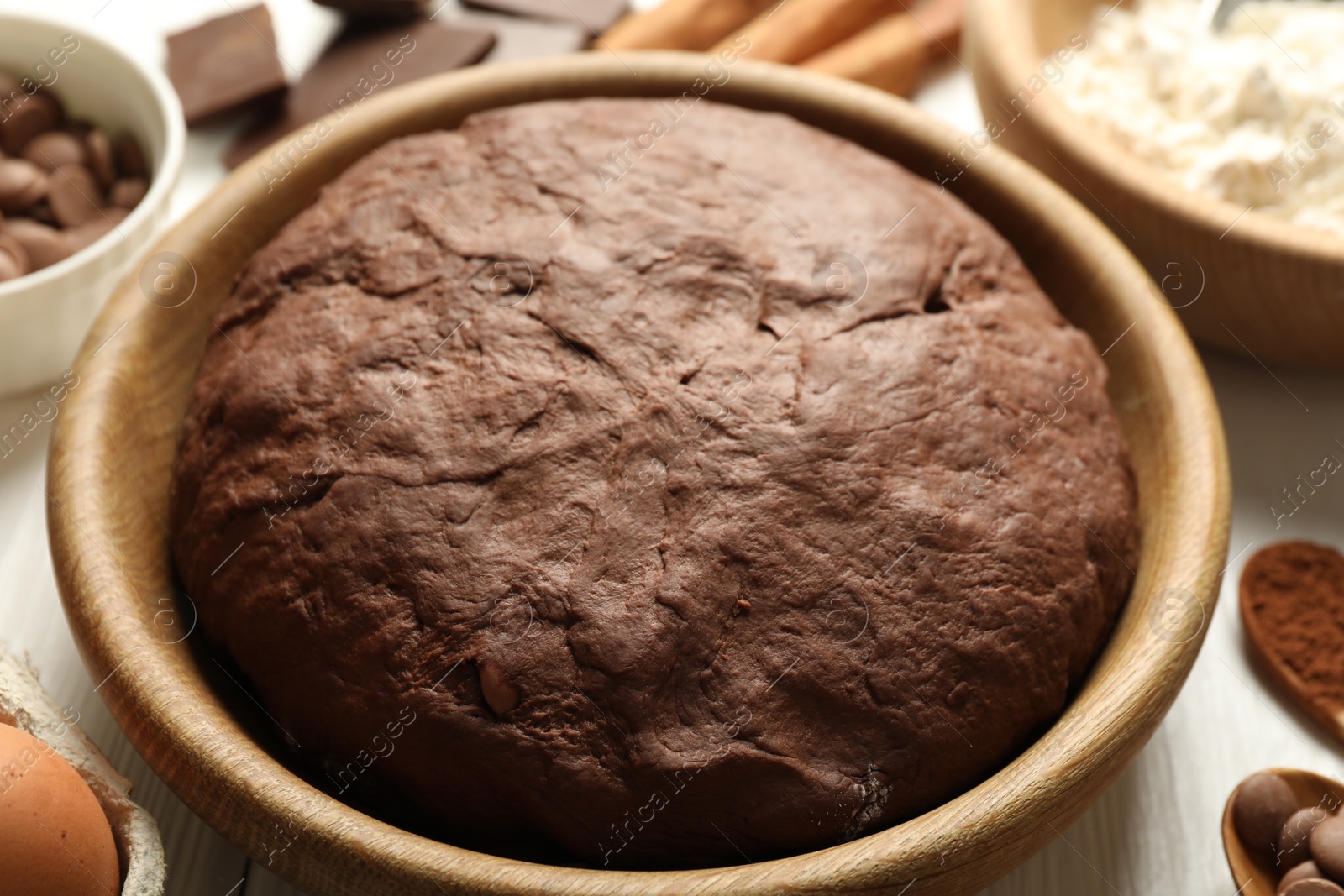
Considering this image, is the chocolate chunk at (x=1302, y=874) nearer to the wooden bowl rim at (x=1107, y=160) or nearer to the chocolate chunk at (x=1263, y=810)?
the chocolate chunk at (x=1263, y=810)

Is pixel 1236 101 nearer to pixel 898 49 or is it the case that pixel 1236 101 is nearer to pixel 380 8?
pixel 898 49

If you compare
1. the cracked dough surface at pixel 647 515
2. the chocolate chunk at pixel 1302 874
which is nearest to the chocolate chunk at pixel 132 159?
the cracked dough surface at pixel 647 515

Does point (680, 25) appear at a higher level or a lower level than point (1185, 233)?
higher

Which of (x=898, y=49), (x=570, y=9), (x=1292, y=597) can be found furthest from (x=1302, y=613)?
(x=570, y=9)

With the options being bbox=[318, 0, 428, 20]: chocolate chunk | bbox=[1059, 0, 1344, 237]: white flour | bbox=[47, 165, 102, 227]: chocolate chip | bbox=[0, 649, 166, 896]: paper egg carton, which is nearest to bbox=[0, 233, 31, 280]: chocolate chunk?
bbox=[47, 165, 102, 227]: chocolate chip

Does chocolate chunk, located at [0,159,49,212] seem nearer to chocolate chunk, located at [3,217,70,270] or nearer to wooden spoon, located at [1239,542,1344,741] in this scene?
chocolate chunk, located at [3,217,70,270]
